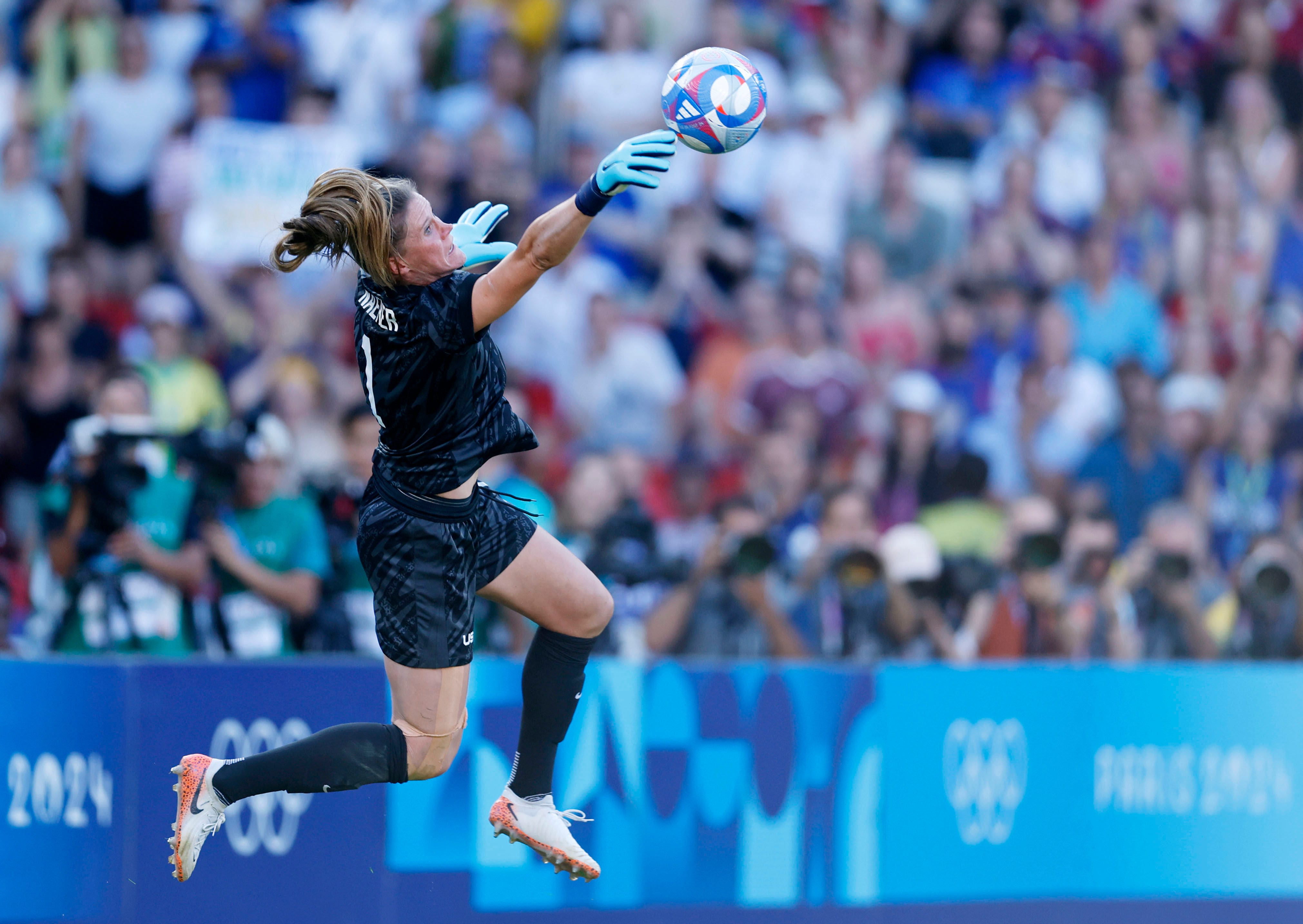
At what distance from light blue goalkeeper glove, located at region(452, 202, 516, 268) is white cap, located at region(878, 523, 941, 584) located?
358cm

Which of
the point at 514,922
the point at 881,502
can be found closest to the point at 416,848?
the point at 514,922

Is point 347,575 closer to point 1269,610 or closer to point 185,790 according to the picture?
point 185,790

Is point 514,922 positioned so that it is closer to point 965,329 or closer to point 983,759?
point 983,759

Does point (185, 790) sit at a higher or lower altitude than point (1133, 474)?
lower

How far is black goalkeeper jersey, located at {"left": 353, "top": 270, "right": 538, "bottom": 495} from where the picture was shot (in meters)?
5.84

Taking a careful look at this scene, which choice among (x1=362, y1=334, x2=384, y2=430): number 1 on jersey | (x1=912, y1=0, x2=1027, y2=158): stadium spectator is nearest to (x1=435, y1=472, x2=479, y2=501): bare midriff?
(x1=362, y1=334, x2=384, y2=430): number 1 on jersey

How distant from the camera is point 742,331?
1177 cm

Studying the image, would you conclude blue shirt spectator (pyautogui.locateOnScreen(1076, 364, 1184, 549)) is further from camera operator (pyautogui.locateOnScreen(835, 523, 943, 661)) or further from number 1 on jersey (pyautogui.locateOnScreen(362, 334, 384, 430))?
number 1 on jersey (pyautogui.locateOnScreen(362, 334, 384, 430))

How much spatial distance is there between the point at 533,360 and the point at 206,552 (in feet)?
11.6

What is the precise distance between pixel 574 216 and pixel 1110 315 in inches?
318

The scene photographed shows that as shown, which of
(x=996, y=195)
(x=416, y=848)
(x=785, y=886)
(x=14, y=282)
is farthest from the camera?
(x=996, y=195)

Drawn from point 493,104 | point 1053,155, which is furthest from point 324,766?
point 1053,155

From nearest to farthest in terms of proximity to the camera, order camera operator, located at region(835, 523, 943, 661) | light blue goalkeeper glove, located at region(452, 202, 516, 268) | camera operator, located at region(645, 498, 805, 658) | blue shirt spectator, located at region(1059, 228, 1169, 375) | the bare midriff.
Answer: the bare midriff, light blue goalkeeper glove, located at region(452, 202, 516, 268), camera operator, located at region(645, 498, 805, 658), camera operator, located at region(835, 523, 943, 661), blue shirt spectator, located at region(1059, 228, 1169, 375)

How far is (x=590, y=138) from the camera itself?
12.5 meters
